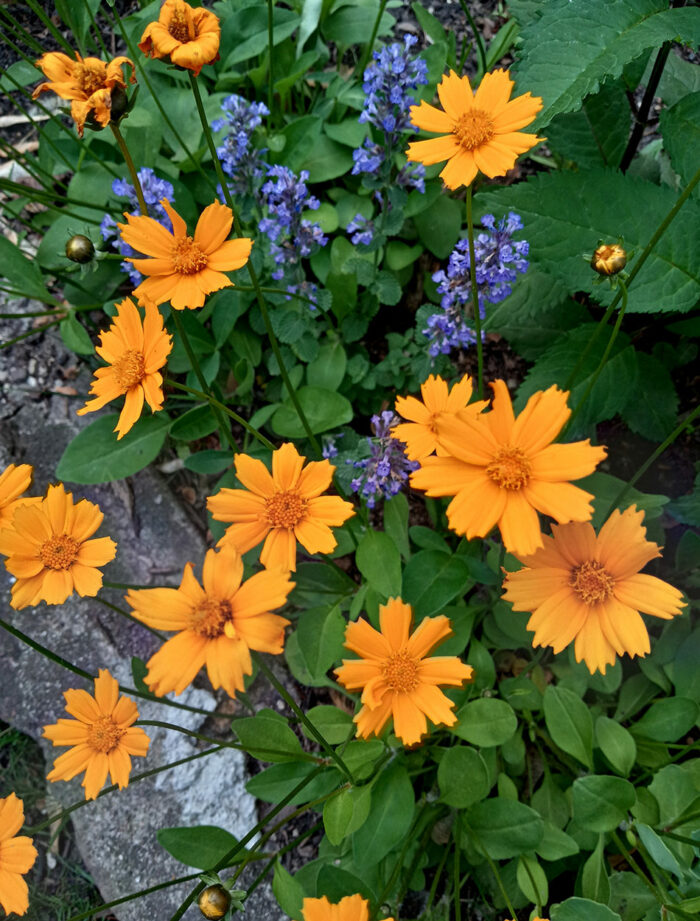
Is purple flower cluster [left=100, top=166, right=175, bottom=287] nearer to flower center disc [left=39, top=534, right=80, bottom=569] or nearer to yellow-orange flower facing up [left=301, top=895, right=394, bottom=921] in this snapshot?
flower center disc [left=39, top=534, right=80, bottom=569]

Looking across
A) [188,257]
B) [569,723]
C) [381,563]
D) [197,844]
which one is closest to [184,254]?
[188,257]

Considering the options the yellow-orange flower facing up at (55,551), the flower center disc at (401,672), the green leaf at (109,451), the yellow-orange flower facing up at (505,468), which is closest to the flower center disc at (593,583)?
the yellow-orange flower facing up at (505,468)

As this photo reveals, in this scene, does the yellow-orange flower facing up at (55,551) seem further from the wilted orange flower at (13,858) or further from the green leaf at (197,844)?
the green leaf at (197,844)

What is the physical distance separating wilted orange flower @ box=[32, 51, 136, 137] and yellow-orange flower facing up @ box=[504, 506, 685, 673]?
3.89 feet

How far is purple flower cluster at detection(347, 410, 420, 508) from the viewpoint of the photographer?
6.54 ft

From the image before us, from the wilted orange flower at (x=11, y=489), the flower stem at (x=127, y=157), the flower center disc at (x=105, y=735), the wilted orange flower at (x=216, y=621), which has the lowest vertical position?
the flower center disc at (x=105, y=735)

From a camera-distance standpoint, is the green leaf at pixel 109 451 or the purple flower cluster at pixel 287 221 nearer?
the purple flower cluster at pixel 287 221

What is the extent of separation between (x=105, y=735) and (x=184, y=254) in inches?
41.7

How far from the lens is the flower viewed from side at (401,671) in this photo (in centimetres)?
150

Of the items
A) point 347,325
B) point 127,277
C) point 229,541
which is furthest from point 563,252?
point 127,277

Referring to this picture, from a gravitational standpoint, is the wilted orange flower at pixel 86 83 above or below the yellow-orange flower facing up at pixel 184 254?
above

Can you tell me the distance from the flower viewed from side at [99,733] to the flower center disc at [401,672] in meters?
0.56

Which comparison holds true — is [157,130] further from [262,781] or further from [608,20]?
[262,781]

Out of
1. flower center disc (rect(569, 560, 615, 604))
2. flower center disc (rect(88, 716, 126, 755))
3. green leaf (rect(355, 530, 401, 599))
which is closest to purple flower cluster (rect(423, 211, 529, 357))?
green leaf (rect(355, 530, 401, 599))
